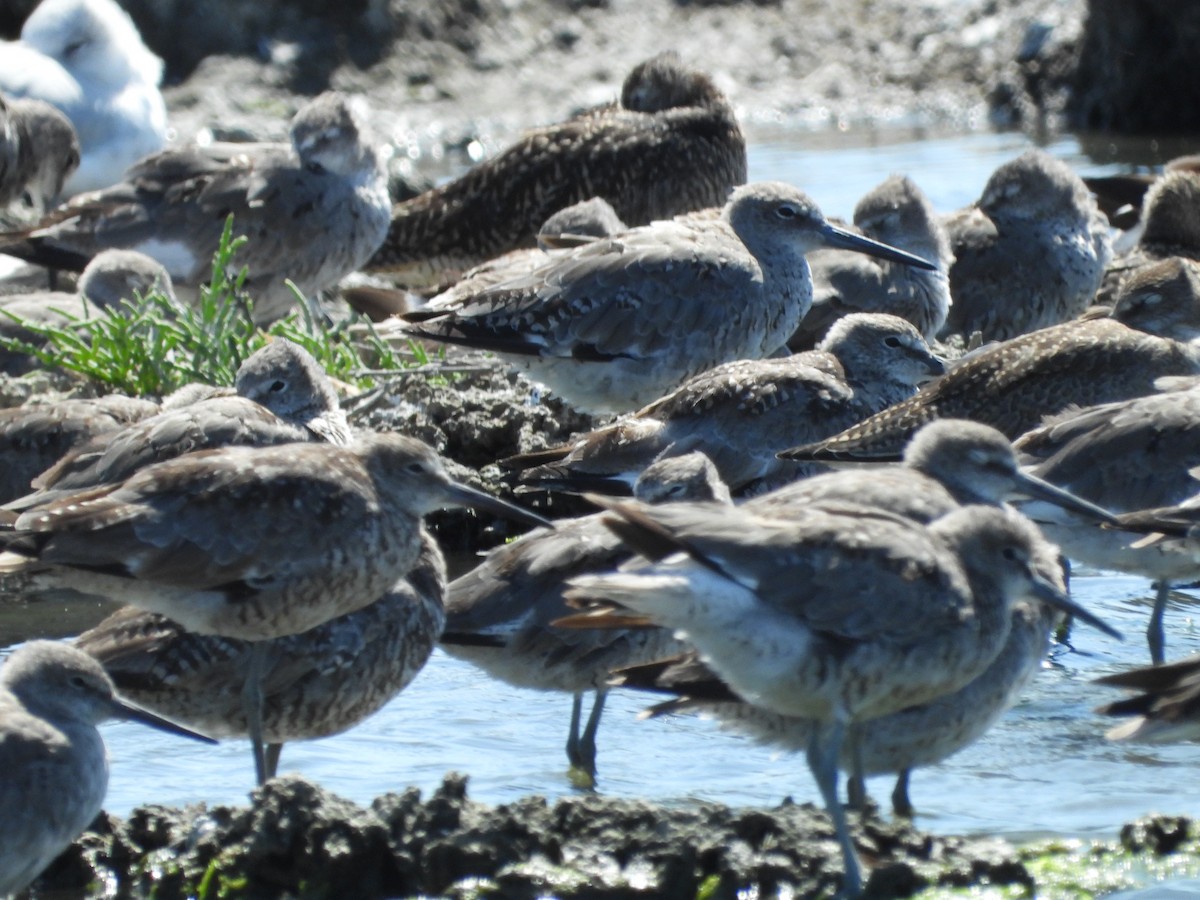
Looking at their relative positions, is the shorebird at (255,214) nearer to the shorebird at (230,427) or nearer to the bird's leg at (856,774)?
the shorebird at (230,427)

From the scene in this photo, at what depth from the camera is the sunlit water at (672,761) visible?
6566 millimetres

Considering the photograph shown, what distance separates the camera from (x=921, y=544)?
5.67 meters

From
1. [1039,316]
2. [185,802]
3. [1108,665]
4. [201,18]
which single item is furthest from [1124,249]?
[201,18]

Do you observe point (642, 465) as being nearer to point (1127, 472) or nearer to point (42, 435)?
point (1127, 472)

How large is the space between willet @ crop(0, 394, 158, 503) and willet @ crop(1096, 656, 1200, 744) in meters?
4.46

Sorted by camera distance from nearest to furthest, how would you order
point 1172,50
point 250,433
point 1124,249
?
point 250,433, point 1124,249, point 1172,50

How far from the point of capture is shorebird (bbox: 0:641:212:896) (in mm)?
5371

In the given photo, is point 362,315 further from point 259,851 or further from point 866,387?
point 259,851

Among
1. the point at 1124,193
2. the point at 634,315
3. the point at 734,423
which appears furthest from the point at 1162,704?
the point at 1124,193

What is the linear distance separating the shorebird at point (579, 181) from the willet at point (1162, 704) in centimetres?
729

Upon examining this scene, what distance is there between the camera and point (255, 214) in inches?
466

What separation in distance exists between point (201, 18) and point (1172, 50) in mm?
9635

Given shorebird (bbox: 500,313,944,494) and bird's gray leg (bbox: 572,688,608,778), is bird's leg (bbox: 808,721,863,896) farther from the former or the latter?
shorebird (bbox: 500,313,944,494)

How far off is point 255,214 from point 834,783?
7106mm
